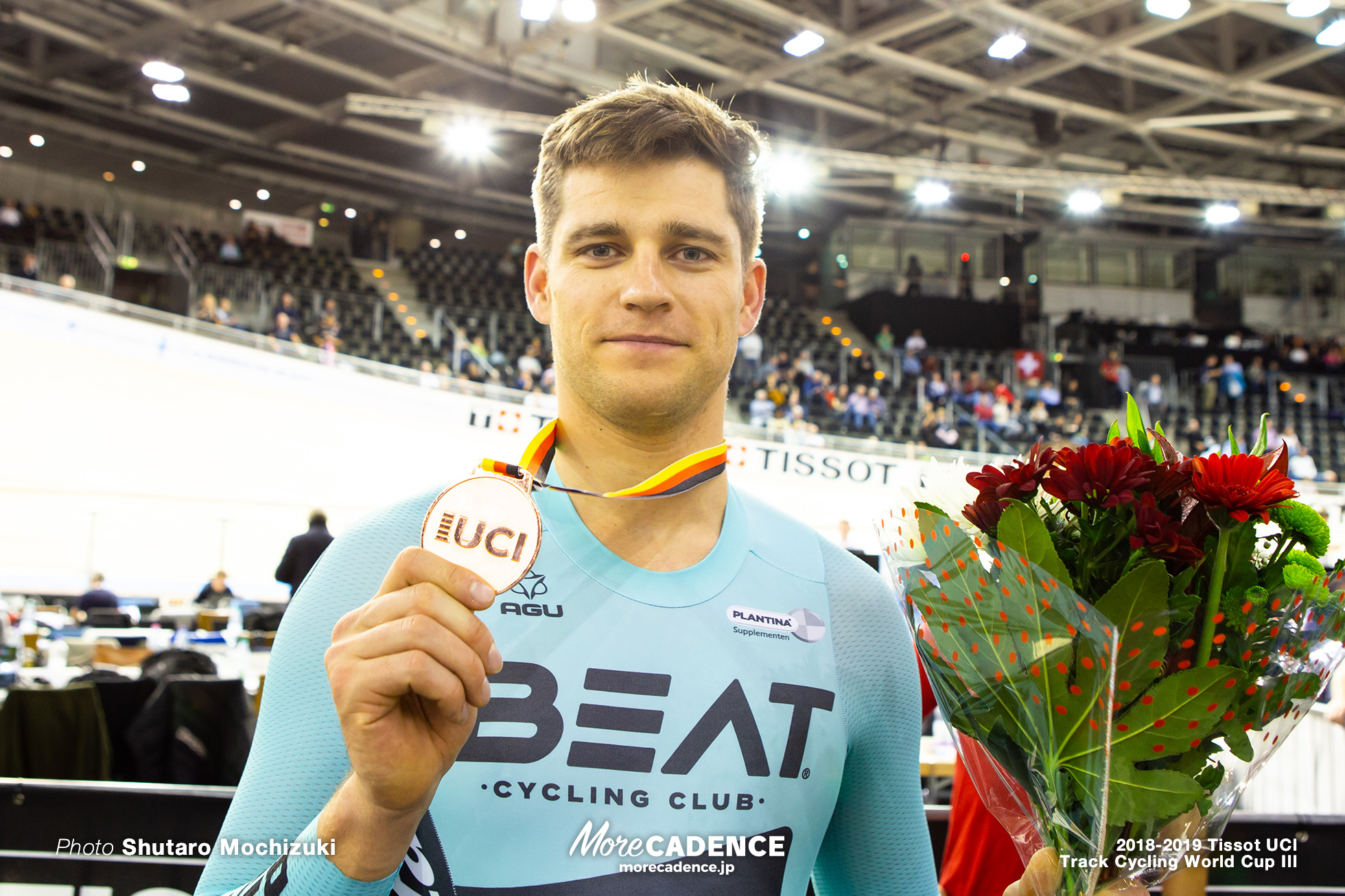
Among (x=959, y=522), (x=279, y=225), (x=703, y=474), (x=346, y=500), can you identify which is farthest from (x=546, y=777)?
(x=279, y=225)

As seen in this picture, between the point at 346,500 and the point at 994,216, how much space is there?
16.8 meters

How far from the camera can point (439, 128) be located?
13969 millimetres

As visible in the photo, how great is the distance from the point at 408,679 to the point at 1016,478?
Result: 618 mm

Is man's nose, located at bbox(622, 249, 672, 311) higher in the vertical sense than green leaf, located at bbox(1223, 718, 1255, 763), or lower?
higher

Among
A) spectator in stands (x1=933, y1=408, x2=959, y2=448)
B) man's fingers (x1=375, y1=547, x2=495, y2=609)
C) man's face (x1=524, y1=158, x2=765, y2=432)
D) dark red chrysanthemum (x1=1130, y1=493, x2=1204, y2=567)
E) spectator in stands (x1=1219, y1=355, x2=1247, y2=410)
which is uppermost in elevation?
spectator in stands (x1=1219, y1=355, x2=1247, y2=410)

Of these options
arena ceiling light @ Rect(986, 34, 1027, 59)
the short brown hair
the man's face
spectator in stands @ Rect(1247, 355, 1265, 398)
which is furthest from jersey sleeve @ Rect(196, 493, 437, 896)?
spectator in stands @ Rect(1247, 355, 1265, 398)

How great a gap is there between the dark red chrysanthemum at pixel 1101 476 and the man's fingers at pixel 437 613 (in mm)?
555

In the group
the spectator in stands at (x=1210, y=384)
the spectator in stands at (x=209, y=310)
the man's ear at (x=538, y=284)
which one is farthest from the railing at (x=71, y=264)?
the spectator in stands at (x=1210, y=384)

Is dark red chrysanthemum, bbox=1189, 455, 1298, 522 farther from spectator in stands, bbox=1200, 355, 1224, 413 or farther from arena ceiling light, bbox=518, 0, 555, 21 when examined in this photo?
spectator in stands, bbox=1200, 355, 1224, 413

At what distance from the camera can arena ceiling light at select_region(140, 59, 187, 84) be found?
14703 millimetres

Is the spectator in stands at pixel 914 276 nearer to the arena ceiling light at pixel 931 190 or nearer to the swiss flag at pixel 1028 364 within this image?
the swiss flag at pixel 1028 364

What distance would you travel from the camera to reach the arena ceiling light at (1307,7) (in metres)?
11.1

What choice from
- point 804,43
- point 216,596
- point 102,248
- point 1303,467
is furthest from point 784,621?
point 102,248

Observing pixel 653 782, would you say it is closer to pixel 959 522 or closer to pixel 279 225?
pixel 959 522
